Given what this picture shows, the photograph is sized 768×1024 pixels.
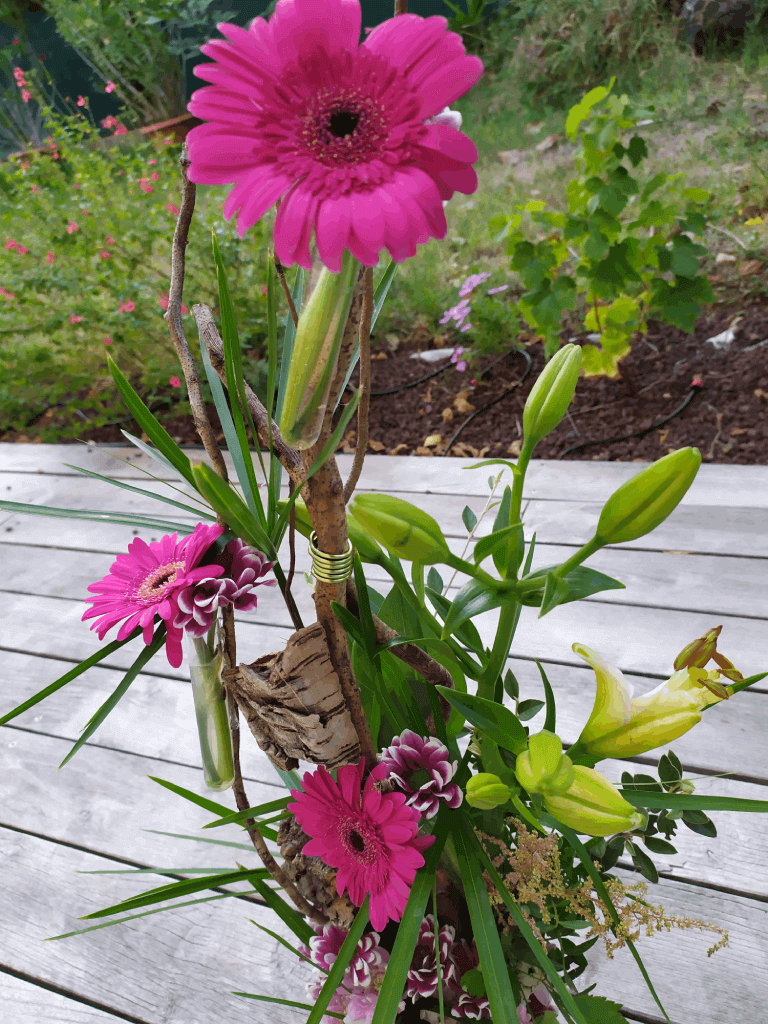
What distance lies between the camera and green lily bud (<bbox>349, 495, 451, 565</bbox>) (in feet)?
1.15

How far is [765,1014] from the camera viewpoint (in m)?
0.59

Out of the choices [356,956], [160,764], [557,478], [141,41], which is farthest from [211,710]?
[141,41]

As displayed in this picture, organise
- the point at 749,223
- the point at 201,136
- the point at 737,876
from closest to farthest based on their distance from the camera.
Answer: the point at 201,136
the point at 737,876
the point at 749,223

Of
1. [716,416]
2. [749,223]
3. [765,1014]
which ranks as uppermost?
[749,223]

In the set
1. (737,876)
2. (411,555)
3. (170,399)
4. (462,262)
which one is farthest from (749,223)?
(411,555)

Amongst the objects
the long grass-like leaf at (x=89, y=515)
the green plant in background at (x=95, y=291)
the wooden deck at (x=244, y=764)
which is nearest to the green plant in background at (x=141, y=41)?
the green plant in background at (x=95, y=291)

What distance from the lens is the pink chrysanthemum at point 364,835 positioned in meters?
0.39

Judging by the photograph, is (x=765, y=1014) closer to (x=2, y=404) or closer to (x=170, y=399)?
(x=170, y=399)

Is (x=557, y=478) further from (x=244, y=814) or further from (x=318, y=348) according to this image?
(x=318, y=348)

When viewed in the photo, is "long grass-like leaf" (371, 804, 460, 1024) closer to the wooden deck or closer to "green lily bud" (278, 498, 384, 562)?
"green lily bud" (278, 498, 384, 562)

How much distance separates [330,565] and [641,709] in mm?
193

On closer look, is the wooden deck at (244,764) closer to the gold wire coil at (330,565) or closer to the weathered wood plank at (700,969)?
the weathered wood plank at (700,969)

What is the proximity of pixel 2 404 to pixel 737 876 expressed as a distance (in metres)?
2.21

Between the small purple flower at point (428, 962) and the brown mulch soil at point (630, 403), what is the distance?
130cm
